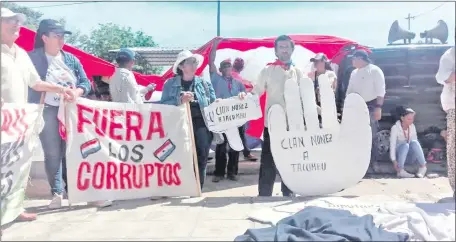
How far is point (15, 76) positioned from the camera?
3.92 meters

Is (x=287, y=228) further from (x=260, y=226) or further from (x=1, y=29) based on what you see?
(x=1, y=29)

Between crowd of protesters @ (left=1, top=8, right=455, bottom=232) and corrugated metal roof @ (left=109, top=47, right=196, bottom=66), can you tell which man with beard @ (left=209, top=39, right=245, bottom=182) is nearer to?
crowd of protesters @ (left=1, top=8, right=455, bottom=232)

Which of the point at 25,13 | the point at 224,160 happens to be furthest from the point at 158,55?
the point at 25,13

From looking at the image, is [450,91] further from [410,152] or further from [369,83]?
[410,152]

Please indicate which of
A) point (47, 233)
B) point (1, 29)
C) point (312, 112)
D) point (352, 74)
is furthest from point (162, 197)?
point (352, 74)

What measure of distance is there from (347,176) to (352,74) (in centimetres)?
239

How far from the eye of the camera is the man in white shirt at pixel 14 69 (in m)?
3.88

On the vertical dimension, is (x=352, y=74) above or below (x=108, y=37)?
below

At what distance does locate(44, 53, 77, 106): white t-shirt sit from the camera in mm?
4484

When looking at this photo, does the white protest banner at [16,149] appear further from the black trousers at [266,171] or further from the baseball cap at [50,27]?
the black trousers at [266,171]

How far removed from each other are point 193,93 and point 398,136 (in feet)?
11.7

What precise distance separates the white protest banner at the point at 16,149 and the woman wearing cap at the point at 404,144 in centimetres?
495

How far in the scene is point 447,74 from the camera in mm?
4316

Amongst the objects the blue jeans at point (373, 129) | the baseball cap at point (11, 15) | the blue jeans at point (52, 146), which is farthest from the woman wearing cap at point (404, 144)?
the baseball cap at point (11, 15)
